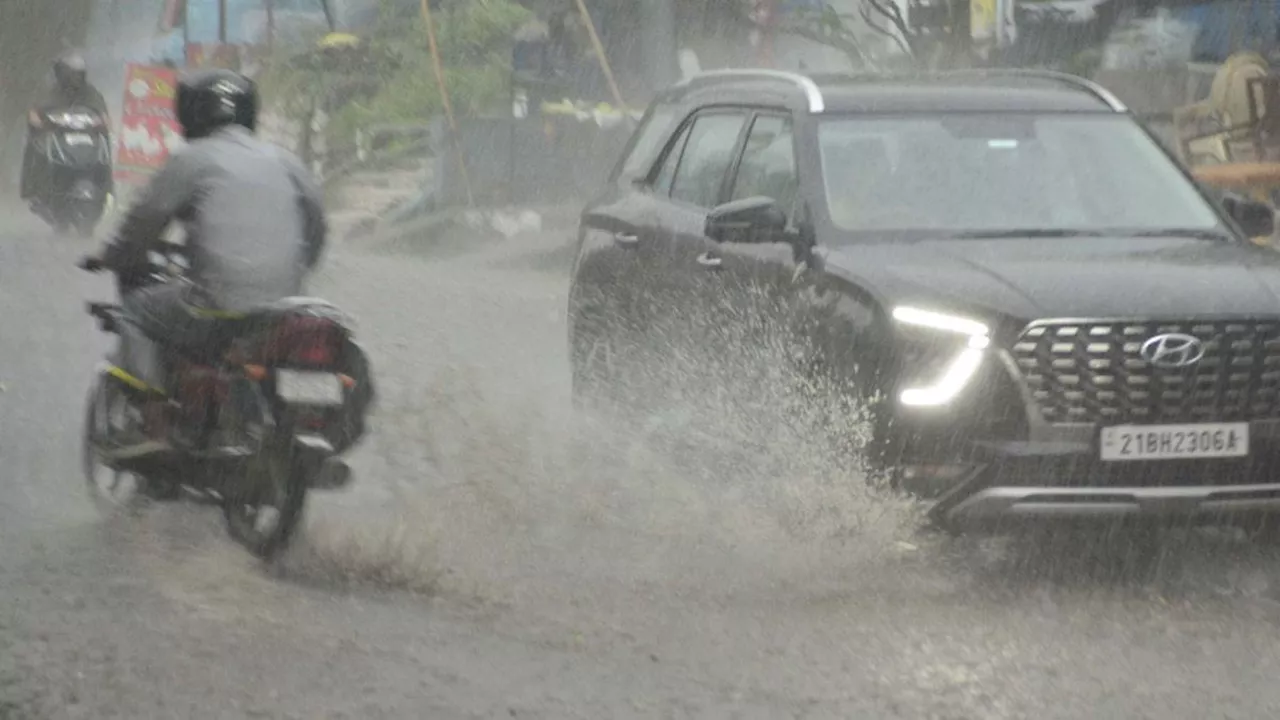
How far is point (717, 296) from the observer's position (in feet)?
28.2

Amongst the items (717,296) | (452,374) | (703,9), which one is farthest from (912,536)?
(703,9)

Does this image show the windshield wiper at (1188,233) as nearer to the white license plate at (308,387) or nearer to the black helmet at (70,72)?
the white license plate at (308,387)

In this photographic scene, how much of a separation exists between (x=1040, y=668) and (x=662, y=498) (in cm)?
260

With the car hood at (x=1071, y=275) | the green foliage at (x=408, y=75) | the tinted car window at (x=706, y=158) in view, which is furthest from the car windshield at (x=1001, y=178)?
the green foliage at (x=408, y=75)

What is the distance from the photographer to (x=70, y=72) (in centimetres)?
2134

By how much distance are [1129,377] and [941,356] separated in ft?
1.87

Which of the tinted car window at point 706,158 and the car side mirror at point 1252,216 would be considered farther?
the tinted car window at point 706,158

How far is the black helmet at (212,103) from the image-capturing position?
25.1 ft

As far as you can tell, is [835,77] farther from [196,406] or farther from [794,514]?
[196,406]

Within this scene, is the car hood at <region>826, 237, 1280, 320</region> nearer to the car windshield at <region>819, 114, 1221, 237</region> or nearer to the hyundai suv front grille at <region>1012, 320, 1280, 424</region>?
the hyundai suv front grille at <region>1012, 320, 1280, 424</region>

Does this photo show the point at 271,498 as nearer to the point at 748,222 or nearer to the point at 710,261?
the point at 748,222

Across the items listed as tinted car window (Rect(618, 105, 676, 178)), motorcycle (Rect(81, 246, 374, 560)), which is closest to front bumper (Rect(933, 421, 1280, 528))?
motorcycle (Rect(81, 246, 374, 560))

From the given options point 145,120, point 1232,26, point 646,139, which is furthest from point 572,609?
point 145,120

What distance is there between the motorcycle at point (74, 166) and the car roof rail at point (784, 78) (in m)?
11.8
